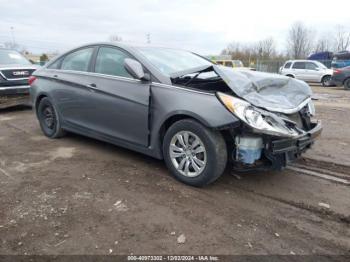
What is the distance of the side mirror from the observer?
12.7 feet

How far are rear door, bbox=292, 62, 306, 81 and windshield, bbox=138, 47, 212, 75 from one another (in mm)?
17132

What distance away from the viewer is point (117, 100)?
168 inches

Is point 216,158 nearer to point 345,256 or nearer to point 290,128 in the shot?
point 290,128

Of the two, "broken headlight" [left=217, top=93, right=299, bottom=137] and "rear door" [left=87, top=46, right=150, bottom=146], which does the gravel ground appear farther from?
"broken headlight" [left=217, top=93, right=299, bottom=137]

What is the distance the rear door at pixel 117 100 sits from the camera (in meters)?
4.04

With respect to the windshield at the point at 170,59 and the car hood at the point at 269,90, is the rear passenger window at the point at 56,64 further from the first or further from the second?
the car hood at the point at 269,90

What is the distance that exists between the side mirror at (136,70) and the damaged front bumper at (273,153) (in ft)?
4.54

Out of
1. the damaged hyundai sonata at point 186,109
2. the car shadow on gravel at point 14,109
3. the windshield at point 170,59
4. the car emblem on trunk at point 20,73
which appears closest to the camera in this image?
the damaged hyundai sonata at point 186,109

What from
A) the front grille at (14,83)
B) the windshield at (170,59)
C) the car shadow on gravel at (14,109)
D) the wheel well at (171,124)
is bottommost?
the car shadow on gravel at (14,109)

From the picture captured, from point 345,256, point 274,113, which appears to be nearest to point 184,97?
point 274,113

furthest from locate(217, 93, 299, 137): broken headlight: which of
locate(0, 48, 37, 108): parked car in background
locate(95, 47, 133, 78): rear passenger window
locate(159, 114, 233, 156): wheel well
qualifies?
locate(0, 48, 37, 108): parked car in background

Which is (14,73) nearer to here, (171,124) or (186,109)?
(171,124)

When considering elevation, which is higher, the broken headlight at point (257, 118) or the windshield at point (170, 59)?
the windshield at point (170, 59)

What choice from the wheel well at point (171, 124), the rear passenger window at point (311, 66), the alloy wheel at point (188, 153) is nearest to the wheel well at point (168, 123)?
the wheel well at point (171, 124)
